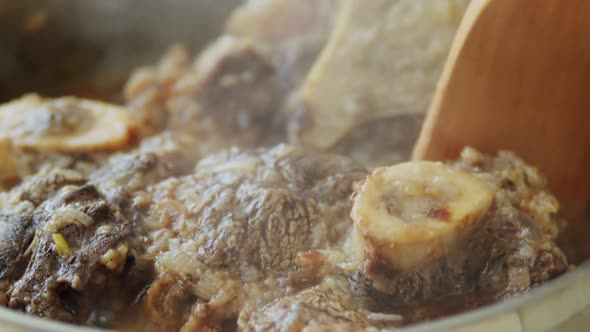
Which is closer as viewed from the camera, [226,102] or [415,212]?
[415,212]

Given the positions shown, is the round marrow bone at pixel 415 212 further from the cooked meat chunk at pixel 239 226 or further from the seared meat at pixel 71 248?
the seared meat at pixel 71 248

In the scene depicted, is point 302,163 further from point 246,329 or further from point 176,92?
point 176,92

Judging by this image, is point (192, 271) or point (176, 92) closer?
point (192, 271)

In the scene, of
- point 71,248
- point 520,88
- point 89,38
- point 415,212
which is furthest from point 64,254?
point 89,38

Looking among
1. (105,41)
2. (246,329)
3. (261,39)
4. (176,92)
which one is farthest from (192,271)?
(105,41)

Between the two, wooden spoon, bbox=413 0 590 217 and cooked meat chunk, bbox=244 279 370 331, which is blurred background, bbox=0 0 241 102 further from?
cooked meat chunk, bbox=244 279 370 331

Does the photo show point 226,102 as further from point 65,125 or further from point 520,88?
point 520,88
